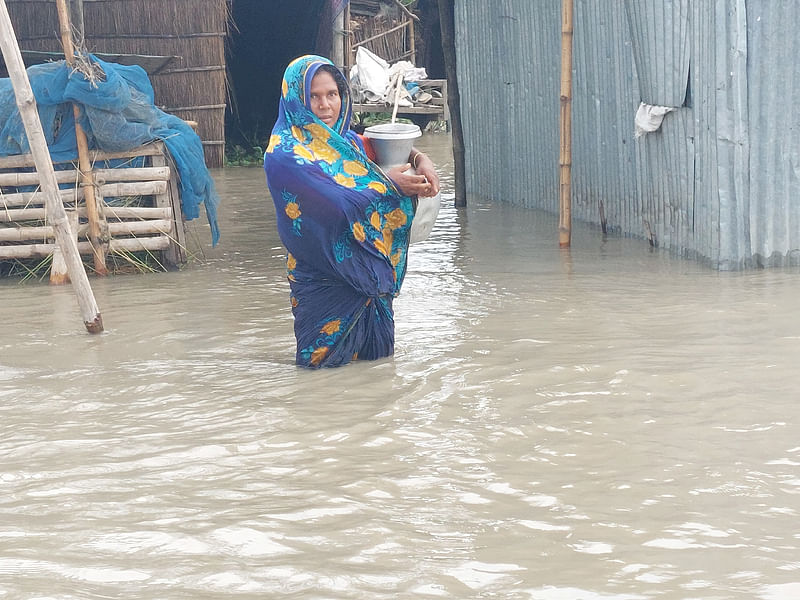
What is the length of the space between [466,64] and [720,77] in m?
5.39

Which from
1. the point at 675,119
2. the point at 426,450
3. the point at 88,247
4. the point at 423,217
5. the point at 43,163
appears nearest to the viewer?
the point at 426,450

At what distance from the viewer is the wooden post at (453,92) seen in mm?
10477

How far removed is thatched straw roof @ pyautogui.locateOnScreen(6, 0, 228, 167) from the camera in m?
13.5

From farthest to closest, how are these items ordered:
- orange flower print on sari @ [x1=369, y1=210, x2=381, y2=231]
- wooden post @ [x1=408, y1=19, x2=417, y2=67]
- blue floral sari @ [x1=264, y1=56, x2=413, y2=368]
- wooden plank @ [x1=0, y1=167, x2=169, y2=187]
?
wooden post @ [x1=408, y1=19, x2=417, y2=67] → wooden plank @ [x1=0, y1=167, x2=169, y2=187] → orange flower print on sari @ [x1=369, y1=210, x2=381, y2=231] → blue floral sari @ [x1=264, y1=56, x2=413, y2=368]

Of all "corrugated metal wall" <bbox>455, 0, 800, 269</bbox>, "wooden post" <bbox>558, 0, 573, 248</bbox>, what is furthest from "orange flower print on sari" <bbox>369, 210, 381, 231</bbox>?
"wooden post" <bbox>558, 0, 573, 248</bbox>

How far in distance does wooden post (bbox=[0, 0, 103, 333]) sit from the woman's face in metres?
1.81

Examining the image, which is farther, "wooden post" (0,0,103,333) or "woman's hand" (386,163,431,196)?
"wooden post" (0,0,103,333)

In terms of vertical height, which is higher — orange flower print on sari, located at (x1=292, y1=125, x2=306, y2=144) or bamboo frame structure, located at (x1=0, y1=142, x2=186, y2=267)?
orange flower print on sari, located at (x1=292, y1=125, x2=306, y2=144)

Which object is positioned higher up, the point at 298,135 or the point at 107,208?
the point at 298,135

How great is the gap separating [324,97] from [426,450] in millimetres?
1671

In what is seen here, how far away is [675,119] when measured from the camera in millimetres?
7172

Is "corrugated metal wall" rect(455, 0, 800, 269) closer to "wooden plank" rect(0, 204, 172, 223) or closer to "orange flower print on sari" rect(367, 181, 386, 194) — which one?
"orange flower print on sari" rect(367, 181, 386, 194)

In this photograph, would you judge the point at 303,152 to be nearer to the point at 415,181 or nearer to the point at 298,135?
the point at 298,135

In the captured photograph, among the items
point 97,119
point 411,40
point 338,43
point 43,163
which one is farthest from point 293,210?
point 411,40
